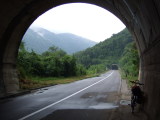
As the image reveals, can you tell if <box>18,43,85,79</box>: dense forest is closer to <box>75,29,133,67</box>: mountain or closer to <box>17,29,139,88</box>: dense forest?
<box>17,29,139,88</box>: dense forest

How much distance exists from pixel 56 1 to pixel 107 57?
154 meters

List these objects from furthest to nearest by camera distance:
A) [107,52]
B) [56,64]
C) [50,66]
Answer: [107,52], [56,64], [50,66]

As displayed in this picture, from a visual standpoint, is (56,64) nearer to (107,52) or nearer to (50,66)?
(50,66)

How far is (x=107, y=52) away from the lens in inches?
6791

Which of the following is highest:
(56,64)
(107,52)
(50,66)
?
(107,52)

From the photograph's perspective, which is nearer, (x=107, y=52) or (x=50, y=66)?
(x=50, y=66)

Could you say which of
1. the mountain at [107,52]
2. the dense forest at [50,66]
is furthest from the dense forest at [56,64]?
the mountain at [107,52]

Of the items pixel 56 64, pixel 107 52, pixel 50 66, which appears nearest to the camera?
pixel 50 66

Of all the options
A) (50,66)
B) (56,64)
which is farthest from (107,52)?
(50,66)

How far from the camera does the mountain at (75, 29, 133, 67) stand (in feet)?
535

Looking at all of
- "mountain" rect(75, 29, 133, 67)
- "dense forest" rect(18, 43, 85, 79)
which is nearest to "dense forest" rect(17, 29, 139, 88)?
"dense forest" rect(18, 43, 85, 79)

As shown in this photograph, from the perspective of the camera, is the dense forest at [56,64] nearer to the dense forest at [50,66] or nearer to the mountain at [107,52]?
the dense forest at [50,66]

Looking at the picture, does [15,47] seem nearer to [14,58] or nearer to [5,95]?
[14,58]

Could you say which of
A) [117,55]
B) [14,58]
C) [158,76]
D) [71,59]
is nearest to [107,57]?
[117,55]
